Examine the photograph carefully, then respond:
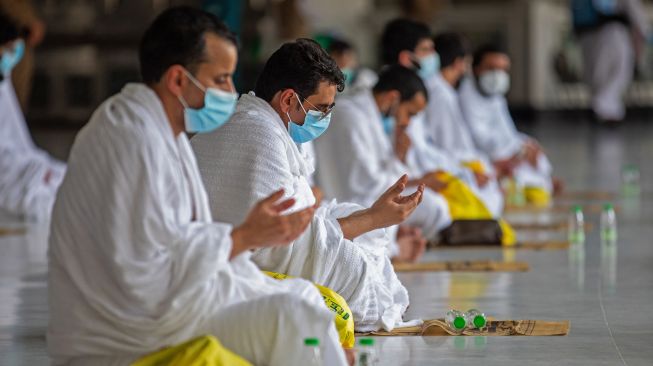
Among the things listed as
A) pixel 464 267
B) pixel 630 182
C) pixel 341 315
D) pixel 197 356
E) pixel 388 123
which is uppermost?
pixel 197 356

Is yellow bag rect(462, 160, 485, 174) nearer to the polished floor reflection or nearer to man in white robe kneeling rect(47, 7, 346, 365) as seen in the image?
the polished floor reflection

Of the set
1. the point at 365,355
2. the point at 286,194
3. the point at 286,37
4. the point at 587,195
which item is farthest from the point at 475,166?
the point at 286,37

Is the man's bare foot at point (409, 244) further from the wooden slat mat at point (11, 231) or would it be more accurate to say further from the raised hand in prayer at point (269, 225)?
the raised hand in prayer at point (269, 225)

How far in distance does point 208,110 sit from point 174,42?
0.21m

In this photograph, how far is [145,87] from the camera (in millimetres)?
4086

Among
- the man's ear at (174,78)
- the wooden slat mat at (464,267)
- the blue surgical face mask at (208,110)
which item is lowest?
the wooden slat mat at (464,267)

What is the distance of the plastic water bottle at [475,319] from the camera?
5535 millimetres

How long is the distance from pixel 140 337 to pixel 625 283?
3361 mm

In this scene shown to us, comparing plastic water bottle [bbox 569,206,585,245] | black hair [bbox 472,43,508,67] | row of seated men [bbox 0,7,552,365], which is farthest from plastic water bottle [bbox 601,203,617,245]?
black hair [bbox 472,43,508,67]

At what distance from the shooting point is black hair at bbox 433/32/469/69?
10.7m

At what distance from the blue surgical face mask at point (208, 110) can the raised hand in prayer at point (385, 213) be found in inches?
47.0

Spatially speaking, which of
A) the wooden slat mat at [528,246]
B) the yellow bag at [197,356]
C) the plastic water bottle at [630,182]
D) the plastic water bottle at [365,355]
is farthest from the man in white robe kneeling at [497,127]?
the yellow bag at [197,356]

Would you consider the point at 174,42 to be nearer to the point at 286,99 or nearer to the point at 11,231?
the point at 286,99

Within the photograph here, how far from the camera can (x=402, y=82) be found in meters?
7.83
